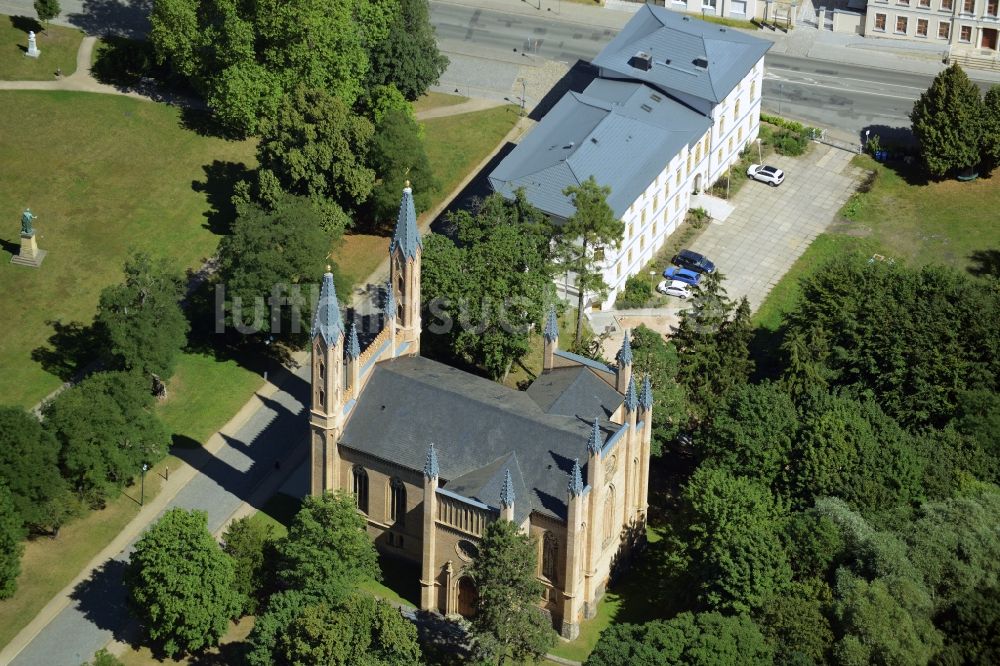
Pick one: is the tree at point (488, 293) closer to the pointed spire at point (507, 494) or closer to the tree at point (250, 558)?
the tree at point (250, 558)

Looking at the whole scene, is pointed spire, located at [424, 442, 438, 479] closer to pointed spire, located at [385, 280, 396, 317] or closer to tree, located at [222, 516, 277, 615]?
pointed spire, located at [385, 280, 396, 317]

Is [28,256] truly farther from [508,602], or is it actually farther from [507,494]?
[508,602]

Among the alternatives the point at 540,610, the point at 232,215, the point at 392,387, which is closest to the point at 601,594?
the point at 540,610

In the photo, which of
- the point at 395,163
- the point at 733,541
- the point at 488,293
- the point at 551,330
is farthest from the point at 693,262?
the point at 733,541

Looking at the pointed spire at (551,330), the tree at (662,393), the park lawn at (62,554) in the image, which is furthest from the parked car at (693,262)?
the park lawn at (62,554)

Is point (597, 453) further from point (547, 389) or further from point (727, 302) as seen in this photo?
point (727, 302)

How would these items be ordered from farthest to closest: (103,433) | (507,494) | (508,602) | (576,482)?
1. (103,433)
2. (576,482)
3. (507,494)
4. (508,602)
